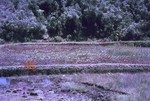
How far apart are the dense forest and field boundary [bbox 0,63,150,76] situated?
655cm

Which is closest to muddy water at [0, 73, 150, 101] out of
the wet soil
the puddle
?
the puddle

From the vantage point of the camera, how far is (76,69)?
12.7m

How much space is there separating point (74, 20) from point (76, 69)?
8.15 m

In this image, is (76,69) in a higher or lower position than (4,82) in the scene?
higher

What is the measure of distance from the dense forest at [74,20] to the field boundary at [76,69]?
6550 millimetres

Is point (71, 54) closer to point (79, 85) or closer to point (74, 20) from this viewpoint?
point (79, 85)

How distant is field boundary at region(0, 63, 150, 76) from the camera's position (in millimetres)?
12422

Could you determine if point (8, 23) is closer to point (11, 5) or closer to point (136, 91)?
point (11, 5)

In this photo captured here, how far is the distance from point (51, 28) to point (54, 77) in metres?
8.16

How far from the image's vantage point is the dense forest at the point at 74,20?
1930cm

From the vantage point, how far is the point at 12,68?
1245 cm

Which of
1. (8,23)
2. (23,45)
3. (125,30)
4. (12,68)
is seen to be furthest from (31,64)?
(125,30)

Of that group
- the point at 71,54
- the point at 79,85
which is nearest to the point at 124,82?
the point at 79,85

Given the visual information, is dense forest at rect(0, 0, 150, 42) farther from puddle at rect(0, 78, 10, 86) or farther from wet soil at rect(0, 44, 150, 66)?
puddle at rect(0, 78, 10, 86)
